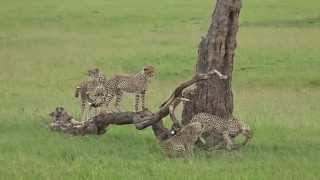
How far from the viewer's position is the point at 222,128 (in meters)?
10.3

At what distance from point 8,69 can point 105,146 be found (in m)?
10.9

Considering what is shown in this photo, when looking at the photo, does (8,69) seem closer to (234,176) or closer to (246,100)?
(246,100)

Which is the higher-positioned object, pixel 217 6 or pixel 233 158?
pixel 217 6

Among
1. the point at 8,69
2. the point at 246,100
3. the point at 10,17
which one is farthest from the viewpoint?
the point at 10,17

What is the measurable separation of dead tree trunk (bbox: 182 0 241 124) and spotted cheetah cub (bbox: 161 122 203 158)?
977 millimetres

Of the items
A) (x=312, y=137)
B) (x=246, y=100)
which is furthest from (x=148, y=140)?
(x=246, y=100)

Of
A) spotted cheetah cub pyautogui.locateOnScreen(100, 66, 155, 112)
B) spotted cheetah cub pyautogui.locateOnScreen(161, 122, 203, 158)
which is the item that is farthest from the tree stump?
spotted cheetah cub pyautogui.locateOnScreen(161, 122, 203, 158)

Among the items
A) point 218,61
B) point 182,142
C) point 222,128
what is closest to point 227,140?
point 222,128

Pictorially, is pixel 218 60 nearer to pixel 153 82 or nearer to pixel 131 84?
pixel 131 84

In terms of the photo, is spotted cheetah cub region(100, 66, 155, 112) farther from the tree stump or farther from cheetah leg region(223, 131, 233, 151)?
cheetah leg region(223, 131, 233, 151)

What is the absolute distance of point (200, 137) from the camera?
10.3 m

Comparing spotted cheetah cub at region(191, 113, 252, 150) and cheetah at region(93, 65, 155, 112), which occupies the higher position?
cheetah at region(93, 65, 155, 112)

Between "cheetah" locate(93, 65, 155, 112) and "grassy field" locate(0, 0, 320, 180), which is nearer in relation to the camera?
"grassy field" locate(0, 0, 320, 180)

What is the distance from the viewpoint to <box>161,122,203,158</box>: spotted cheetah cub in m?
9.82
